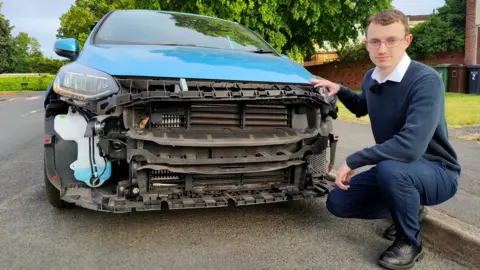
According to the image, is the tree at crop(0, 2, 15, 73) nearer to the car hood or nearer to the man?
the car hood

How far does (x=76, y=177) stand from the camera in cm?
291

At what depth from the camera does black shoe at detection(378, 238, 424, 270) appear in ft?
8.80

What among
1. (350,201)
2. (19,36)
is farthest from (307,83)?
(19,36)

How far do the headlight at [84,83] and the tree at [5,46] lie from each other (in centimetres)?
5968

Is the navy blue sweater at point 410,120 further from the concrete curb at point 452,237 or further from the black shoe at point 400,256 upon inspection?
the black shoe at point 400,256

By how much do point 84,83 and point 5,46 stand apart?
2399 inches

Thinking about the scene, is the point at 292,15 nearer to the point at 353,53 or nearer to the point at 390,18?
the point at 390,18

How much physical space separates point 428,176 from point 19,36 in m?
98.5

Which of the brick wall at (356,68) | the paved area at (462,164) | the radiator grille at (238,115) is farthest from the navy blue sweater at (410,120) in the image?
the brick wall at (356,68)

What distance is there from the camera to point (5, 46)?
182ft

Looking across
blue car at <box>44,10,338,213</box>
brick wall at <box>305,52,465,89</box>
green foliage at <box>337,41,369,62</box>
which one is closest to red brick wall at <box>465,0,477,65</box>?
brick wall at <box>305,52,465,89</box>

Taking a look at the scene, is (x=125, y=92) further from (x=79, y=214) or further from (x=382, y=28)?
(x=382, y=28)

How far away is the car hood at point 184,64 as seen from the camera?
9.55 ft

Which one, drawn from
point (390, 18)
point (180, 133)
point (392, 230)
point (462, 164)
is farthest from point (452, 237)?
point (462, 164)
